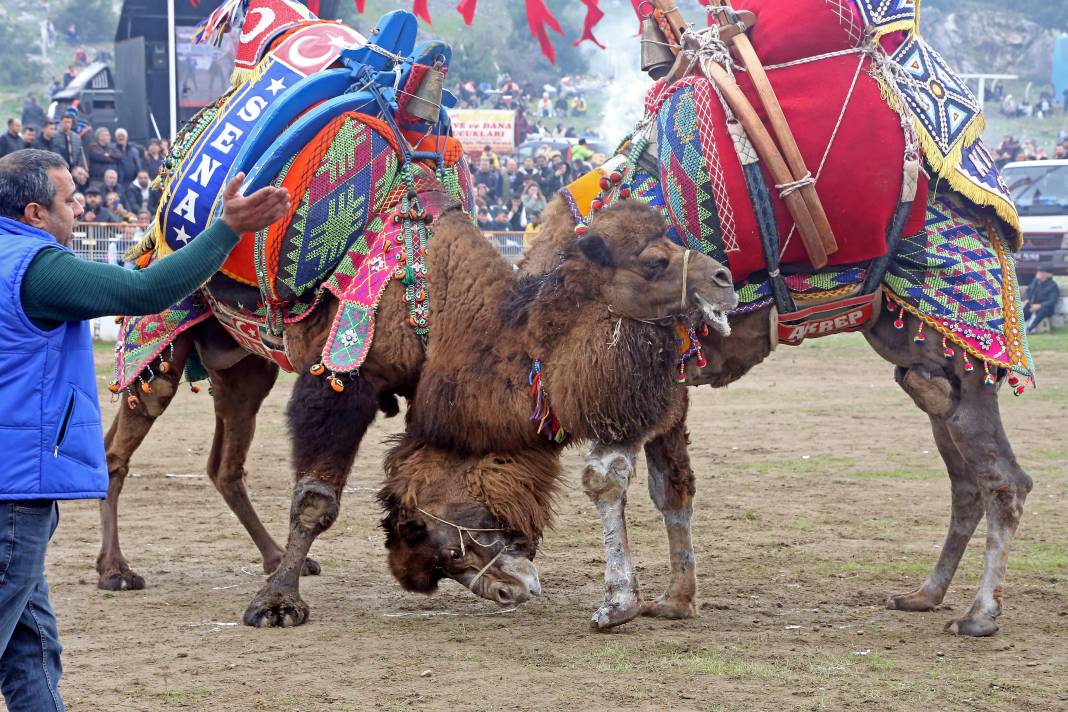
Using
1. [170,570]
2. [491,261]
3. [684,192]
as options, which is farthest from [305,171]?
[170,570]

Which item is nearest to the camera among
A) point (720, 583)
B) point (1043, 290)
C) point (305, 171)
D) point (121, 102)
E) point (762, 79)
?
point (762, 79)

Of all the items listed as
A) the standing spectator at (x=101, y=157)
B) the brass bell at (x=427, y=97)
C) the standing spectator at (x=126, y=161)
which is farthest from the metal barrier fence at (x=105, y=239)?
the brass bell at (x=427, y=97)

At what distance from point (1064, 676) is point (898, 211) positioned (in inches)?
77.3

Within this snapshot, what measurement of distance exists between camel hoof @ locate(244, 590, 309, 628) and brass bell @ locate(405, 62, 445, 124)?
2259 mm

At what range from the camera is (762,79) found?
5.39 m

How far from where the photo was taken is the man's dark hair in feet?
12.0

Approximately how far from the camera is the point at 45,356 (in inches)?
139

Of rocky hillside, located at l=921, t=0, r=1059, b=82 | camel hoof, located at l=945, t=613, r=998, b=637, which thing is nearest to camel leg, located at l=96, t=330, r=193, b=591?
camel hoof, located at l=945, t=613, r=998, b=637

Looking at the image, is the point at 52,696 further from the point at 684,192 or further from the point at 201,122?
the point at 201,122

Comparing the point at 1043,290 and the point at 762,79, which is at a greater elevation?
the point at 762,79

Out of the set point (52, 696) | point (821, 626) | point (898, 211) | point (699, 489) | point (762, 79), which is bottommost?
point (699, 489)

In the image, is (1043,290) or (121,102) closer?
(1043,290)

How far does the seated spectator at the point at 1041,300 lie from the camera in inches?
734

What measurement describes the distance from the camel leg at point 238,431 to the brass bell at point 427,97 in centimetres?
185
